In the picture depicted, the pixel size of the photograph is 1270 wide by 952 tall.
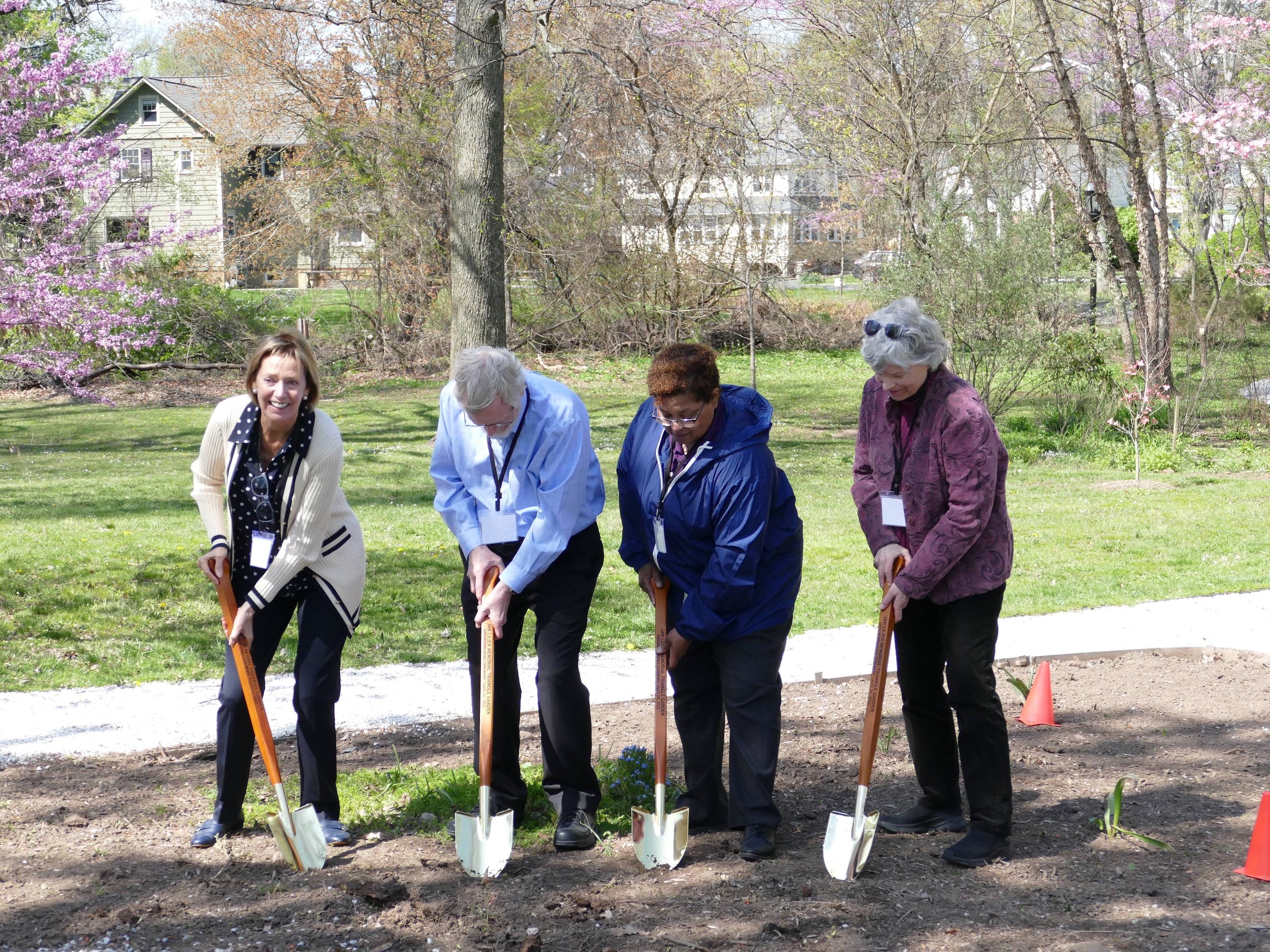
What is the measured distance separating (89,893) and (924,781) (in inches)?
107

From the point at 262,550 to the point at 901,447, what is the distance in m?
2.04

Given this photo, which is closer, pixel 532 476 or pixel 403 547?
pixel 532 476

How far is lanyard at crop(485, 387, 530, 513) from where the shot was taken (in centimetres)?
392

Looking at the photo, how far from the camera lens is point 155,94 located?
4503 centimetres

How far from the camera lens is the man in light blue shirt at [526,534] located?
3846 millimetres

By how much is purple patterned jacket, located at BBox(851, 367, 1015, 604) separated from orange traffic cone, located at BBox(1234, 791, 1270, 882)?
1055 mm

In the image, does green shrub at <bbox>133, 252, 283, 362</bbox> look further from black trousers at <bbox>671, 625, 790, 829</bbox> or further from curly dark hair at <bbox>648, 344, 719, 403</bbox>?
curly dark hair at <bbox>648, 344, 719, 403</bbox>

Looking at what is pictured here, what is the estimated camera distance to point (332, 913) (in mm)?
3615

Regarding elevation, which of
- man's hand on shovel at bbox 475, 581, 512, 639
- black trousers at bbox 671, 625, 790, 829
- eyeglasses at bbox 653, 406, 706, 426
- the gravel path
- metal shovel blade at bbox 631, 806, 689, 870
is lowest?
the gravel path

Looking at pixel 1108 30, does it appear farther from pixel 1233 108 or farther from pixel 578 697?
pixel 578 697

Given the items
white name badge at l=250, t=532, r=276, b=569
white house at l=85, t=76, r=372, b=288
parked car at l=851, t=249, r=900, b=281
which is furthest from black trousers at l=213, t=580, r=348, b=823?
white house at l=85, t=76, r=372, b=288

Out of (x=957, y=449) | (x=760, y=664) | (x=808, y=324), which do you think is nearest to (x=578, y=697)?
(x=760, y=664)

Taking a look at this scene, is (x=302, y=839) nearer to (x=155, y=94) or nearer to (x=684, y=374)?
(x=684, y=374)

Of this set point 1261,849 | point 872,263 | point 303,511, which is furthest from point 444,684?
point 872,263
